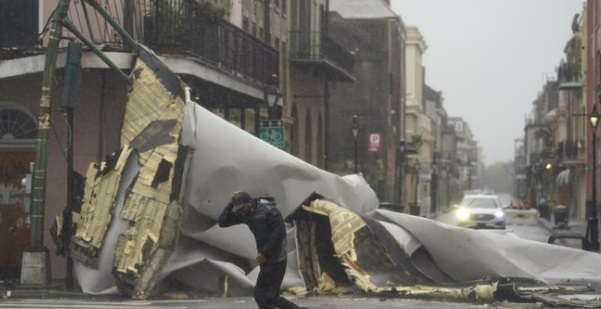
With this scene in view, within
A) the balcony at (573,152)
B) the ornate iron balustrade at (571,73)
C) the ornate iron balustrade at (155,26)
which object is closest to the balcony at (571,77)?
the ornate iron balustrade at (571,73)

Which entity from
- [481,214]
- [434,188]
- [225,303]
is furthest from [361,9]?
[225,303]

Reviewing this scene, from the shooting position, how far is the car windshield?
149 ft

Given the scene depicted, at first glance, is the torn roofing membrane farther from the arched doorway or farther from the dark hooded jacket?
the dark hooded jacket

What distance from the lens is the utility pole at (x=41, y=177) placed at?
18.7 m

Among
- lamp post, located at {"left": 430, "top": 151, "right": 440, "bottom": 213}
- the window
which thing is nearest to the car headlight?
the window

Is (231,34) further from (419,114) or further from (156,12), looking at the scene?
(419,114)

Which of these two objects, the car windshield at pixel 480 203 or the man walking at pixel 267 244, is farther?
the car windshield at pixel 480 203

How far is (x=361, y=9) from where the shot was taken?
248 feet

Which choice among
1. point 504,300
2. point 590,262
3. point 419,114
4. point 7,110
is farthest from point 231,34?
point 419,114

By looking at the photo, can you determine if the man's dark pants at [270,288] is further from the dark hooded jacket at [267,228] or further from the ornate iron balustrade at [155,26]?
the ornate iron balustrade at [155,26]

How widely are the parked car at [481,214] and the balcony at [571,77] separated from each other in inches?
1001

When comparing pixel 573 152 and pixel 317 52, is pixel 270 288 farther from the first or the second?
pixel 573 152

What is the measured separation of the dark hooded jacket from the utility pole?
606cm

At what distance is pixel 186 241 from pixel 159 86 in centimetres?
256
